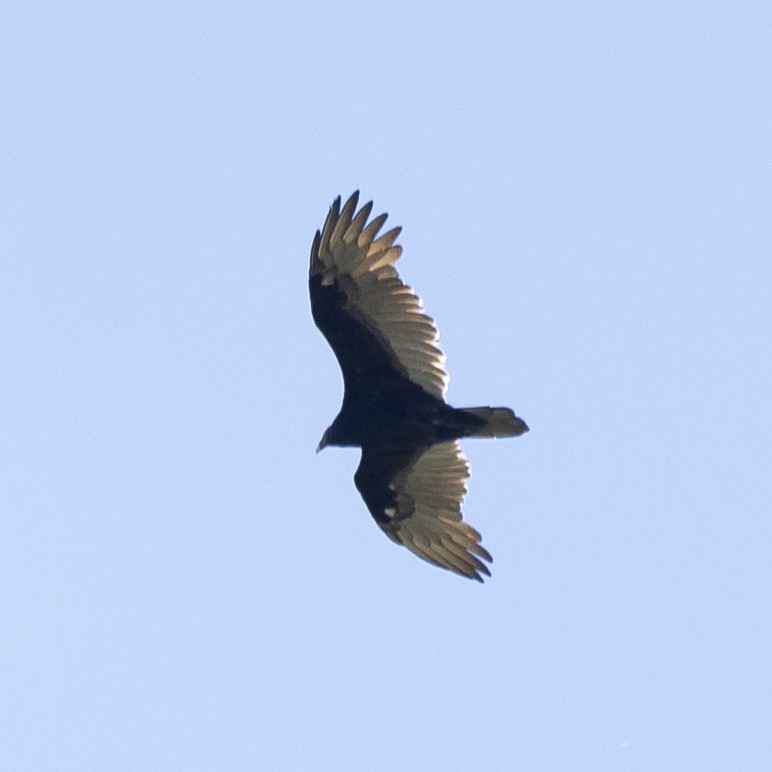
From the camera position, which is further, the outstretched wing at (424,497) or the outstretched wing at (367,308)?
the outstretched wing at (424,497)

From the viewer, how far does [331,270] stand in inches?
687

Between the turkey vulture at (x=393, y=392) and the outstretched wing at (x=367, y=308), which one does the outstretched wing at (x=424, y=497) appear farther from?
the outstretched wing at (x=367, y=308)

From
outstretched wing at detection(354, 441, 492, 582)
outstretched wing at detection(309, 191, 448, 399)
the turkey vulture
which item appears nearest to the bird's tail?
the turkey vulture

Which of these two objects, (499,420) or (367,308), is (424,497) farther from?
(367,308)

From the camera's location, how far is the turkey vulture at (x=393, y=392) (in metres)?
17.4

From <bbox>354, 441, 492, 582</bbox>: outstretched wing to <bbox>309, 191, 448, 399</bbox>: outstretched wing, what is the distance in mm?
885

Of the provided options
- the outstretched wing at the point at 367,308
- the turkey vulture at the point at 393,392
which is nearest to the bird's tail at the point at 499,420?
the turkey vulture at the point at 393,392

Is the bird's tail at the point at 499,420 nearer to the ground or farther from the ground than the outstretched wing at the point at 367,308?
nearer to the ground

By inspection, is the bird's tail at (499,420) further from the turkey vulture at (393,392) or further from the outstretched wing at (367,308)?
the outstretched wing at (367,308)

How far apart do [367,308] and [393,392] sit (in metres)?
0.78

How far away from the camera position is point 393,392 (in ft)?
58.3

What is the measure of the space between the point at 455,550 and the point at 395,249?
110 inches

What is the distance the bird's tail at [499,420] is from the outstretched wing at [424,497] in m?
0.90

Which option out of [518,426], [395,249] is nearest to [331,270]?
[395,249]
